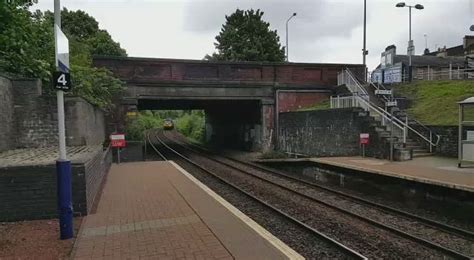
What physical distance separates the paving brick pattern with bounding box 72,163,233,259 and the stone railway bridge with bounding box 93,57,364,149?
16227 millimetres

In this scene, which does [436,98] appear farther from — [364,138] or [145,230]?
[145,230]

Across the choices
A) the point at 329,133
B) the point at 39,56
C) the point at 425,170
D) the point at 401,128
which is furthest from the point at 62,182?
the point at 329,133

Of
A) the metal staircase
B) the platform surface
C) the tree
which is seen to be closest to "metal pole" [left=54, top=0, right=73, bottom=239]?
the platform surface

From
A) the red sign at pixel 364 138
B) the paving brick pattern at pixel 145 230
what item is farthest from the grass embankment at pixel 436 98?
the paving brick pattern at pixel 145 230

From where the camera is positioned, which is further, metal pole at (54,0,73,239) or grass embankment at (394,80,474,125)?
grass embankment at (394,80,474,125)

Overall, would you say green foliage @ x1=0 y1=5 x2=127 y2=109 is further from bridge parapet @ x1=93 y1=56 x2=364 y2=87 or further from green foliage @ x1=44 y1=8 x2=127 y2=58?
green foliage @ x1=44 y1=8 x2=127 y2=58

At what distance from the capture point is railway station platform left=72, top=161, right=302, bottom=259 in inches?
220

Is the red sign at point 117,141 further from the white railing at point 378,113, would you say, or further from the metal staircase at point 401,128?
the white railing at point 378,113

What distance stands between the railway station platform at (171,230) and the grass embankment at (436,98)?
1381 cm

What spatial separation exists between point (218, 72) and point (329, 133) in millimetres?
9048

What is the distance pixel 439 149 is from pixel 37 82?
15.7 m

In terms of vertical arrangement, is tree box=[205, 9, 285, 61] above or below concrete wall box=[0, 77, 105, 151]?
above

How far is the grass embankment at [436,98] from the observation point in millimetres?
A: 19859

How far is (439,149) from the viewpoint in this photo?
18.1 m
